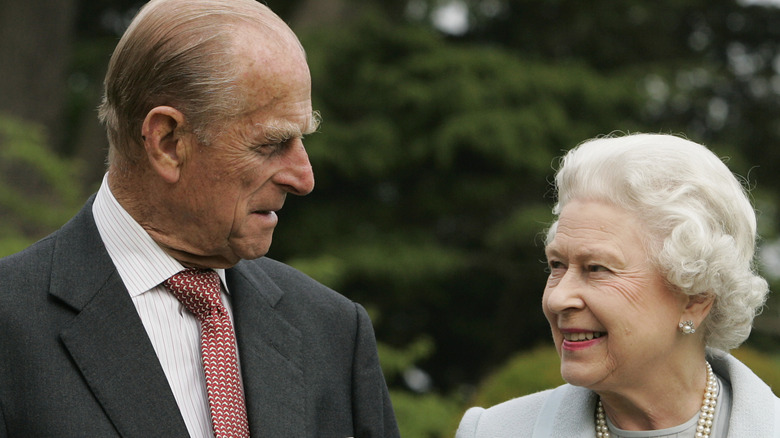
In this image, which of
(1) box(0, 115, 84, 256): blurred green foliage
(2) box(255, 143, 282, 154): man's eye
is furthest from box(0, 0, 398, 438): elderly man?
(1) box(0, 115, 84, 256): blurred green foliage

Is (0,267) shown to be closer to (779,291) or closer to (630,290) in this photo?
(630,290)

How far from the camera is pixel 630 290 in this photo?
2896 mm

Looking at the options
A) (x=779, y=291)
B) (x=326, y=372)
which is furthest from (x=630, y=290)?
(x=779, y=291)

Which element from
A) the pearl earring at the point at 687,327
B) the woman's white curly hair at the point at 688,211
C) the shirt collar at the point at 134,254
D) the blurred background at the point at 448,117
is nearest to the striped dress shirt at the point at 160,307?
the shirt collar at the point at 134,254

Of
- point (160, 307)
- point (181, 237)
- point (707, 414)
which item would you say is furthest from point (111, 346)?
point (707, 414)

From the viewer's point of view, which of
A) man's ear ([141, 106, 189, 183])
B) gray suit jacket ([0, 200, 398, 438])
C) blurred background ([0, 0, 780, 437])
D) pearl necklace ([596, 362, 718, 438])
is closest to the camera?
gray suit jacket ([0, 200, 398, 438])

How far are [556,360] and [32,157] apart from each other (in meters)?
3.57

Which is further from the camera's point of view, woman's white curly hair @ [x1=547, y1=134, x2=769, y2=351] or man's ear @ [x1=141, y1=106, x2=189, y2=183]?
woman's white curly hair @ [x1=547, y1=134, x2=769, y2=351]

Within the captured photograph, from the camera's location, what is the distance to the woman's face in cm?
290

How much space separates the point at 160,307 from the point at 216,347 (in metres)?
0.18

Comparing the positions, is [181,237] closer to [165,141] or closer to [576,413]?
[165,141]

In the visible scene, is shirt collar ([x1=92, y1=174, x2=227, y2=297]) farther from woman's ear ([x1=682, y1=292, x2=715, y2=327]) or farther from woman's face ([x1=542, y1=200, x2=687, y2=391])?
woman's ear ([x1=682, y1=292, x2=715, y2=327])

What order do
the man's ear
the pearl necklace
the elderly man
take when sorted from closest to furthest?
the elderly man, the man's ear, the pearl necklace

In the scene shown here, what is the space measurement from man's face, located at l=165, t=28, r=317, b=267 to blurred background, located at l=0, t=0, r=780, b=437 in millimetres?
5852
